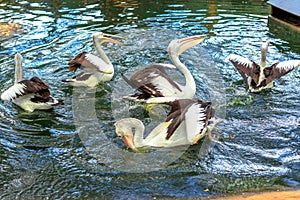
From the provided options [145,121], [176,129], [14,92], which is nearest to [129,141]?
[176,129]

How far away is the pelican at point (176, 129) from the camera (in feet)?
13.4

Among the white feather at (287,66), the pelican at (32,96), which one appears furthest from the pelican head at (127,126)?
the white feather at (287,66)

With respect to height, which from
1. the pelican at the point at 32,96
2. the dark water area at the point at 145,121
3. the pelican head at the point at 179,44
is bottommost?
the dark water area at the point at 145,121

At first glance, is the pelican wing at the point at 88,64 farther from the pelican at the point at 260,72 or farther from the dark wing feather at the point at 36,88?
the pelican at the point at 260,72

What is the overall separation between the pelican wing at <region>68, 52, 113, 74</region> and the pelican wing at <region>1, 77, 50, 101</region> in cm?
69

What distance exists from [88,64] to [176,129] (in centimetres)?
177

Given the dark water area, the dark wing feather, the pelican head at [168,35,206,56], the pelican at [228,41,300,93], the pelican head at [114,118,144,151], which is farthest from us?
the pelican at [228,41,300,93]

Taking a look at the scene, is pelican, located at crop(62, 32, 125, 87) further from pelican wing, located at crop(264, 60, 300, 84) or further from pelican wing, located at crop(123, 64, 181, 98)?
pelican wing, located at crop(264, 60, 300, 84)

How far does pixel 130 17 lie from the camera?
8273 mm

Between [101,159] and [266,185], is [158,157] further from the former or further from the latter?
[266,185]

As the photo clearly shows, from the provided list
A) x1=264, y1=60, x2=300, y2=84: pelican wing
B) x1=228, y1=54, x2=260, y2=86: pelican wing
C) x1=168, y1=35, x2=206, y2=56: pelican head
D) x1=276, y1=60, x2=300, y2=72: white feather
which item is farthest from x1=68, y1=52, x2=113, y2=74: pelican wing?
x1=276, y1=60, x2=300, y2=72: white feather

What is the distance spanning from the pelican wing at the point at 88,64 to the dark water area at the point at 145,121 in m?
0.23

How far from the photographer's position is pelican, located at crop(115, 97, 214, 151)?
407 centimetres

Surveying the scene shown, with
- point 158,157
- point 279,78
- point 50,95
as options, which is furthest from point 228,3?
point 158,157
